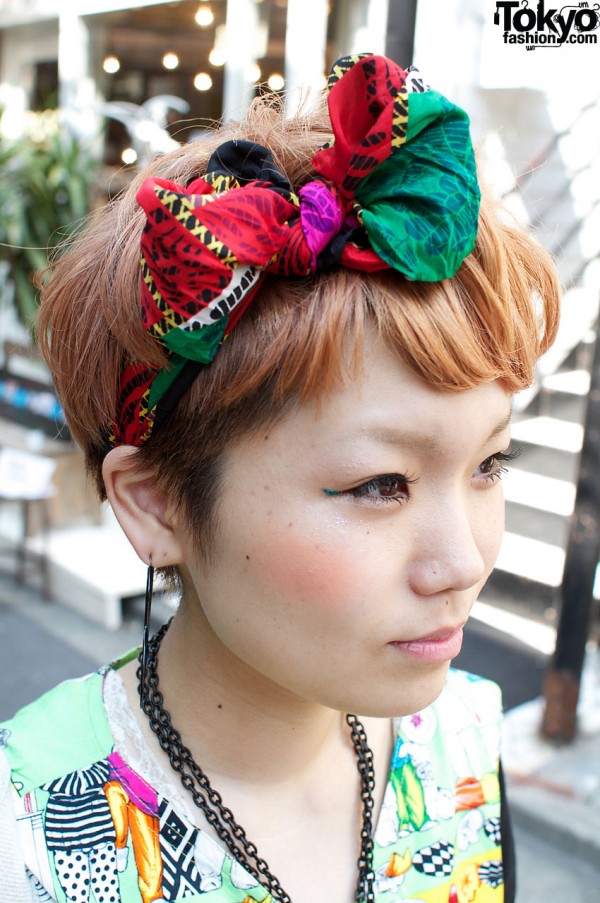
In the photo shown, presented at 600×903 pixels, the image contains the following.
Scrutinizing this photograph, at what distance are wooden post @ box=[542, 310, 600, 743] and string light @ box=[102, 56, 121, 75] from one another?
171 inches

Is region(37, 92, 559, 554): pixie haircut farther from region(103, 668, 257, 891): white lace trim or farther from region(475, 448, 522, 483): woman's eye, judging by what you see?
region(103, 668, 257, 891): white lace trim

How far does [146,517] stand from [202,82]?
481cm

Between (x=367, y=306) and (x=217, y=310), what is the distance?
17 centimetres

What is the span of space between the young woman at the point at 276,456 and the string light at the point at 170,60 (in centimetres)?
474

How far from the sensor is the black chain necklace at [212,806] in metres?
1.02

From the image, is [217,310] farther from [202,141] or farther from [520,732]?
[520,732]

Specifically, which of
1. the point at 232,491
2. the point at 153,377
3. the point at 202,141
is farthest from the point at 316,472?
the point at 202,141

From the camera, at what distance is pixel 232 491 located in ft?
2.97

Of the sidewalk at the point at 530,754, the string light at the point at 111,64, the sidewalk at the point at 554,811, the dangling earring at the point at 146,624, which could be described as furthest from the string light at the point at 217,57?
the dangling earring at the point at 146,624

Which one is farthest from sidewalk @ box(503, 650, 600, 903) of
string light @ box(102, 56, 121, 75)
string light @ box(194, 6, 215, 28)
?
string light @ box(102, 56, 121, 75)

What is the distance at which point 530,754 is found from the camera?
329 cm

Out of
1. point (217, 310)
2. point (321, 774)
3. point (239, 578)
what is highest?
point (217, 310)

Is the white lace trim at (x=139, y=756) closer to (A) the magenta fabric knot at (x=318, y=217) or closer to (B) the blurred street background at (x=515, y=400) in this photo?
(A) the magenta fabric knot at (x=318, y=217)

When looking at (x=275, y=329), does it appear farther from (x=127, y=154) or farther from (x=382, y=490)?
(x=127, y=154)
